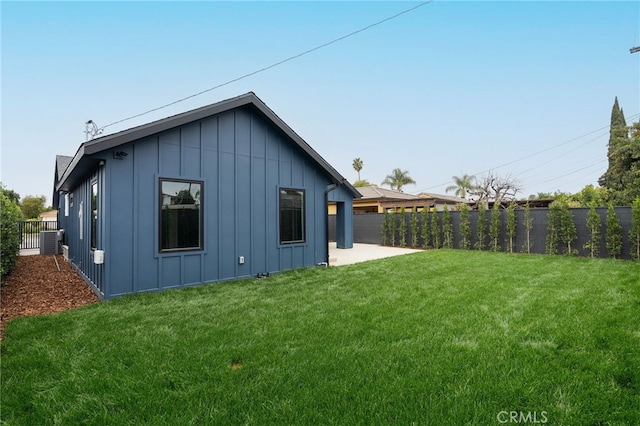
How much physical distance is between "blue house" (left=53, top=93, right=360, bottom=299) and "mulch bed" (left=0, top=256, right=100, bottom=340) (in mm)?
278

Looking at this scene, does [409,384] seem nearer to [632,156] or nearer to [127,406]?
[127,406]

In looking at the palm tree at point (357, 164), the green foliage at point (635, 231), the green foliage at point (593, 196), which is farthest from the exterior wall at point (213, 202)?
the palm tree at point (357, 164)

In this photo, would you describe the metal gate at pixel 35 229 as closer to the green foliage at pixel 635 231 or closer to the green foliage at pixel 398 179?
the green foliage at pixel 635 231

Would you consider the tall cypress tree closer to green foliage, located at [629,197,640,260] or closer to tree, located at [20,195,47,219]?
green foliage, located at [629,197,640,260]

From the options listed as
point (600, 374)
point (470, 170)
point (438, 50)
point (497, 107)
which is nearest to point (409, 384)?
point (600, 374)

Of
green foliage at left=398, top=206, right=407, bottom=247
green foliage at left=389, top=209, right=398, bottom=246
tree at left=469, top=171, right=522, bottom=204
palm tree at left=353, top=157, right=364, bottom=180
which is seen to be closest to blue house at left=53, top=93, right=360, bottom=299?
green foliage at left=398, top=206, right=407, bottom=247

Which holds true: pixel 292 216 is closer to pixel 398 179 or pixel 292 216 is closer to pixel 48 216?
pixel 398 179

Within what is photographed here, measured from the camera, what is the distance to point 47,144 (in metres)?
13.6

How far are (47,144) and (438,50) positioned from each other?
1636 centimetres

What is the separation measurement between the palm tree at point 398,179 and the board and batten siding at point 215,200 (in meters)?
30.2

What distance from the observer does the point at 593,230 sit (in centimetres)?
889

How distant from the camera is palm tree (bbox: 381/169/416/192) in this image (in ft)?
121

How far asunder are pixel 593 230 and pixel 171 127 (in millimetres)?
11114

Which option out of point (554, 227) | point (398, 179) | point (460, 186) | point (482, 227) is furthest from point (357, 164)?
point (554, 227)
